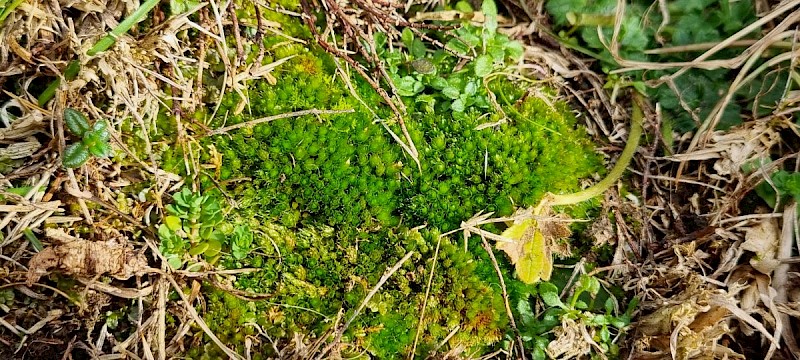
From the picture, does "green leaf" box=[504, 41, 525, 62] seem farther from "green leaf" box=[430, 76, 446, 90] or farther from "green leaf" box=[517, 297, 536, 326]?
"green leaf" box=[517, 297, 536, 326]

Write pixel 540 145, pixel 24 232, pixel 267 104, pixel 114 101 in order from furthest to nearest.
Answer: pixel 540 145
pixel 267 104
pixel 114 101
pixel 24 232

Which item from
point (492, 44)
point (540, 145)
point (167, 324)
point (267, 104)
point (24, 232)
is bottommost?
point (167, 324)

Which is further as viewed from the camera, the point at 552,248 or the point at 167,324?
the point at 552,248

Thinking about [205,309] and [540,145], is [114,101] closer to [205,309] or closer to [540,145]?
[205,309]

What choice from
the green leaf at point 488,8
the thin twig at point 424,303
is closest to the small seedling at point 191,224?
the thin twig at point 424,303

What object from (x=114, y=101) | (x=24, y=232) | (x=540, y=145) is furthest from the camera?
(x=540, y=145)

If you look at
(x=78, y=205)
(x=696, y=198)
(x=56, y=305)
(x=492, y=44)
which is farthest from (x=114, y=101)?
(x=696, y=198)

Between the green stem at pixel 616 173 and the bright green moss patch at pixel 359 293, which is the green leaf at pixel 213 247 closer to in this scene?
the bright green moss patch at pixel 359 293

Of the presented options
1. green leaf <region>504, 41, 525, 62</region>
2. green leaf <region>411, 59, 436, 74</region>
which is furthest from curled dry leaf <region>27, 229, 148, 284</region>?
green leaf <region>504, 41, 525, 62</region>
